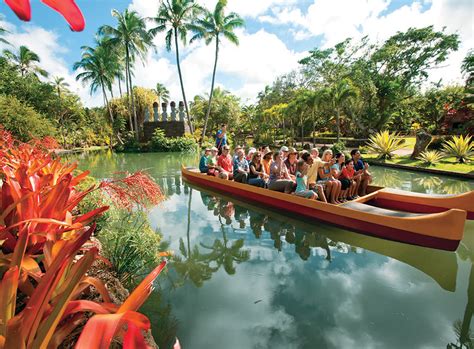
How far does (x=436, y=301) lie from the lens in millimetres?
3143

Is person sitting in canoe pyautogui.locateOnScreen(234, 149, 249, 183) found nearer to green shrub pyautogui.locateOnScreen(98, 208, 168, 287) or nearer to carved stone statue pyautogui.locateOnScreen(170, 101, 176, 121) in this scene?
green shrub pyautogui.locateOnScreen(98, 208, 168, 287)

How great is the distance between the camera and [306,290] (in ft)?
11.0

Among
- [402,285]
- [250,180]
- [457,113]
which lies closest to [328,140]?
[457,113]

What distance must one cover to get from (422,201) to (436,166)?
759cm

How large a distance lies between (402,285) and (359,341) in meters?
1.34

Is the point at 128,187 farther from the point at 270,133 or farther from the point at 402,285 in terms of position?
the point at 270,133

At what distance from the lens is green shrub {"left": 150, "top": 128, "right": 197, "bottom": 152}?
71.8ft

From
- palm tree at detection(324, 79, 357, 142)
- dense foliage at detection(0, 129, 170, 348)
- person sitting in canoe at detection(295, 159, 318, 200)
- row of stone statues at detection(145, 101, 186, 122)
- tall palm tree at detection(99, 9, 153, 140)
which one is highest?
tall palm tree at detection(99, 9, 153, 140)

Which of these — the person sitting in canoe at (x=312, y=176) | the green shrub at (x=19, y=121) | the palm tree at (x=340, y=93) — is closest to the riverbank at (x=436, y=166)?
the palm tree at (x=340, y=93)

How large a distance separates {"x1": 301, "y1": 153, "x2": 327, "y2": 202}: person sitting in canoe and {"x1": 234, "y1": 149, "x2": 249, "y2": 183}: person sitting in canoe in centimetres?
180

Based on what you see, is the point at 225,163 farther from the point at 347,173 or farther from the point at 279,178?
the point at 347,173

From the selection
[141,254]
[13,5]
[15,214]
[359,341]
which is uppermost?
[13,5]

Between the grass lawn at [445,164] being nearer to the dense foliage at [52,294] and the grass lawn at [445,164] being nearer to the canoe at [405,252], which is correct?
the canoe at [405,252]

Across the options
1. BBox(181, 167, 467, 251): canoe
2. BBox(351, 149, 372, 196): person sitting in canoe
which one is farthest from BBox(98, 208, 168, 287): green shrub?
BBox(351, 149, 372, 196): person sitting in canoe
